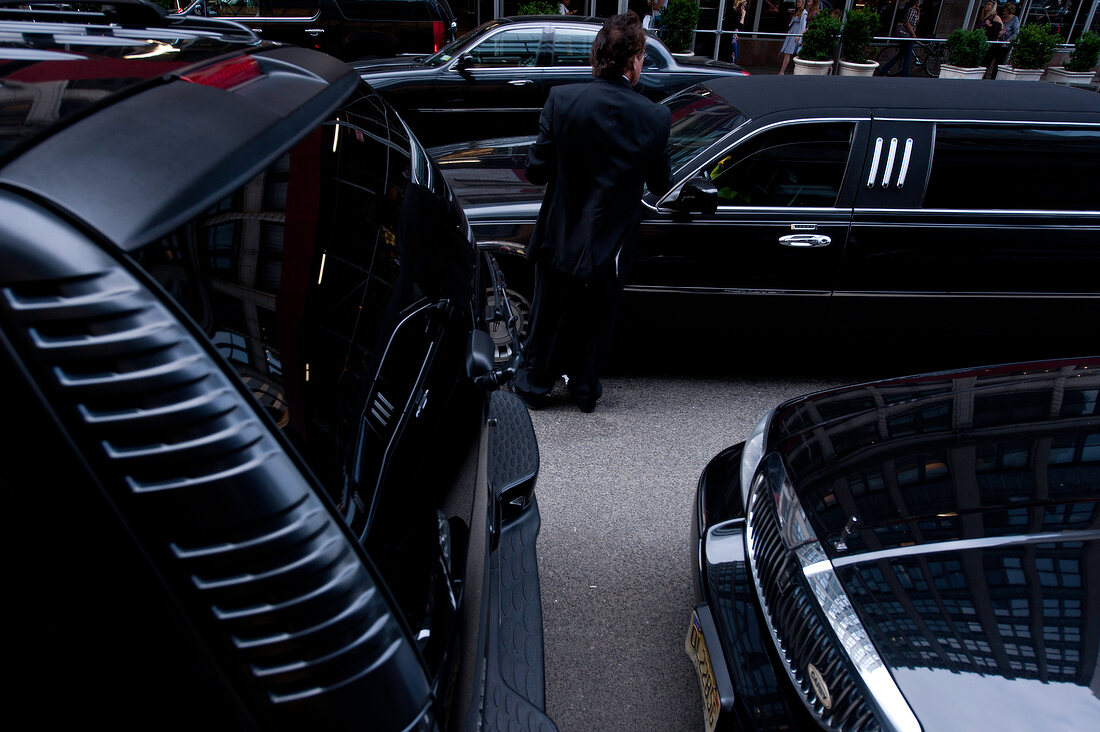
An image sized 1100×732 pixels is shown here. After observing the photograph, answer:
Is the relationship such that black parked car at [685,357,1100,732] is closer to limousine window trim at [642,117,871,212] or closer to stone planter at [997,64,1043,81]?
limousine window trim at [642,117,871,212]

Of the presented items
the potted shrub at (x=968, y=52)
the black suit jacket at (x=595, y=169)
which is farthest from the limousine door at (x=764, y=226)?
the potted shrub at (x=968, y=52)

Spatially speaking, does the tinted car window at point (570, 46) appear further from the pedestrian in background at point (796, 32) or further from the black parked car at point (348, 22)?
the pedestrian in background at point (796, 32)

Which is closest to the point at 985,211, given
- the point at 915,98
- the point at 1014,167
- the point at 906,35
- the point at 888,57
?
the point at 1014,167

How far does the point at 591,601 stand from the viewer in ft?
9.05

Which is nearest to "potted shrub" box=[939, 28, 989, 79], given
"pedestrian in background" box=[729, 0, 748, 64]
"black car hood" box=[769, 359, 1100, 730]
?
"pedestrian in background" box=[729, 0, 748, 64]

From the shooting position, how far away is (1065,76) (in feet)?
42.4

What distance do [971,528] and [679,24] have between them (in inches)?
509

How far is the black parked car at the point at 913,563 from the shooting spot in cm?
148

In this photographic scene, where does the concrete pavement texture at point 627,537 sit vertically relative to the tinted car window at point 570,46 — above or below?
below

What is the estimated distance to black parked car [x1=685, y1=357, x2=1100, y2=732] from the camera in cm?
148

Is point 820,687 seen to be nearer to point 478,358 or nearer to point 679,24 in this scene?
point 478,358

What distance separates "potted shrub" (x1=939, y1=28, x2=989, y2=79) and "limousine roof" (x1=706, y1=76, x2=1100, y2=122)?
1014 centimetres

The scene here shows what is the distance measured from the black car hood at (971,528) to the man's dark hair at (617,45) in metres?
1.66

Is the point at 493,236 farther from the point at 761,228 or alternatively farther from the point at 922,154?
the point at 922,154
